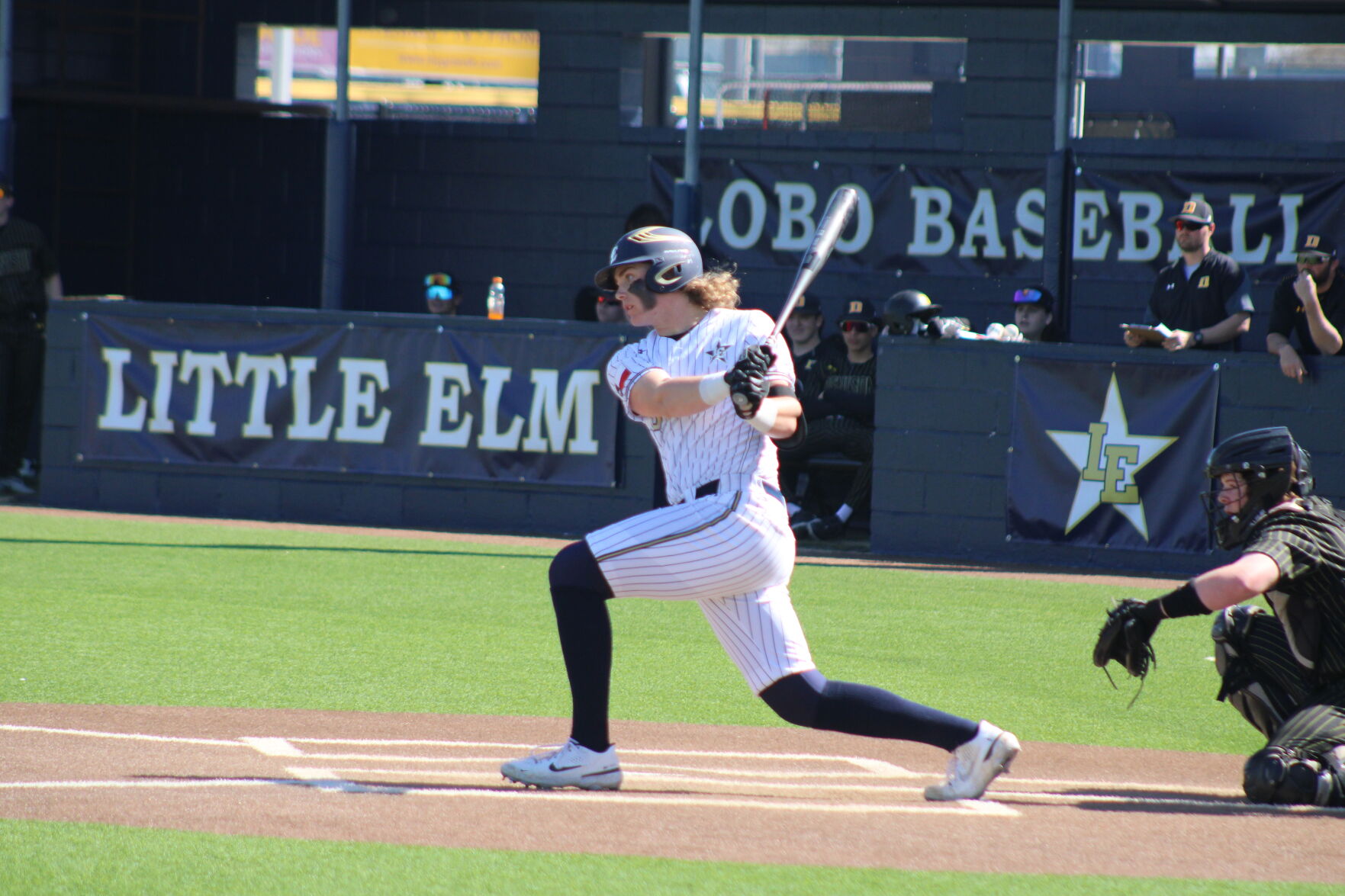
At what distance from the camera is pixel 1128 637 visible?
4.67m

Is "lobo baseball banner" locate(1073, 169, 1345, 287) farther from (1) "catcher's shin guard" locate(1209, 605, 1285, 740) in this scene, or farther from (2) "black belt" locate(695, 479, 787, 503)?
(2) "black belt" locate(695, 479, 787, 503)

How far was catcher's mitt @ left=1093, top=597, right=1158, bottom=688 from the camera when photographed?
182 inches

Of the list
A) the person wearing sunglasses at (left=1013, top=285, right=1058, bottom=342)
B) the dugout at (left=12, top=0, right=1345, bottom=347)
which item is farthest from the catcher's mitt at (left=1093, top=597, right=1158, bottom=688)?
the dugout at (left=12, top=0, right=1345, bottom=347)

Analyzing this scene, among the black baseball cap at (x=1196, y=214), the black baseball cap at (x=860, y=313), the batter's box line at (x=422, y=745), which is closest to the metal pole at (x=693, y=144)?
the black baseball cap at (x=860, y=313)

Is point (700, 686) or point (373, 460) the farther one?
point (373, 460)

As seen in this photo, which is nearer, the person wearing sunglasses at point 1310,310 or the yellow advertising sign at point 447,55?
the person wearing sunglasses at point 1310,310

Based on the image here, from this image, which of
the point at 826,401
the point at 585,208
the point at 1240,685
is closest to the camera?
the point at 1240,685

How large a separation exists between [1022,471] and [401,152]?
774cm

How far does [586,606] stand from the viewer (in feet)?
14.6

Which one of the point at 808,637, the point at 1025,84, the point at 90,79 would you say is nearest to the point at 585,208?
the point at 1025,84

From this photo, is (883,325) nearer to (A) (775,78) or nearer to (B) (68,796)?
(A) (775,78)

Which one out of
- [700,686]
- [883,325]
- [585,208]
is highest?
[585,208]

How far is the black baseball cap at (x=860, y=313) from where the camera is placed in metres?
11.6

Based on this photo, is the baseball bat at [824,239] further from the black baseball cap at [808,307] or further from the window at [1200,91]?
the window at [1200,91]
